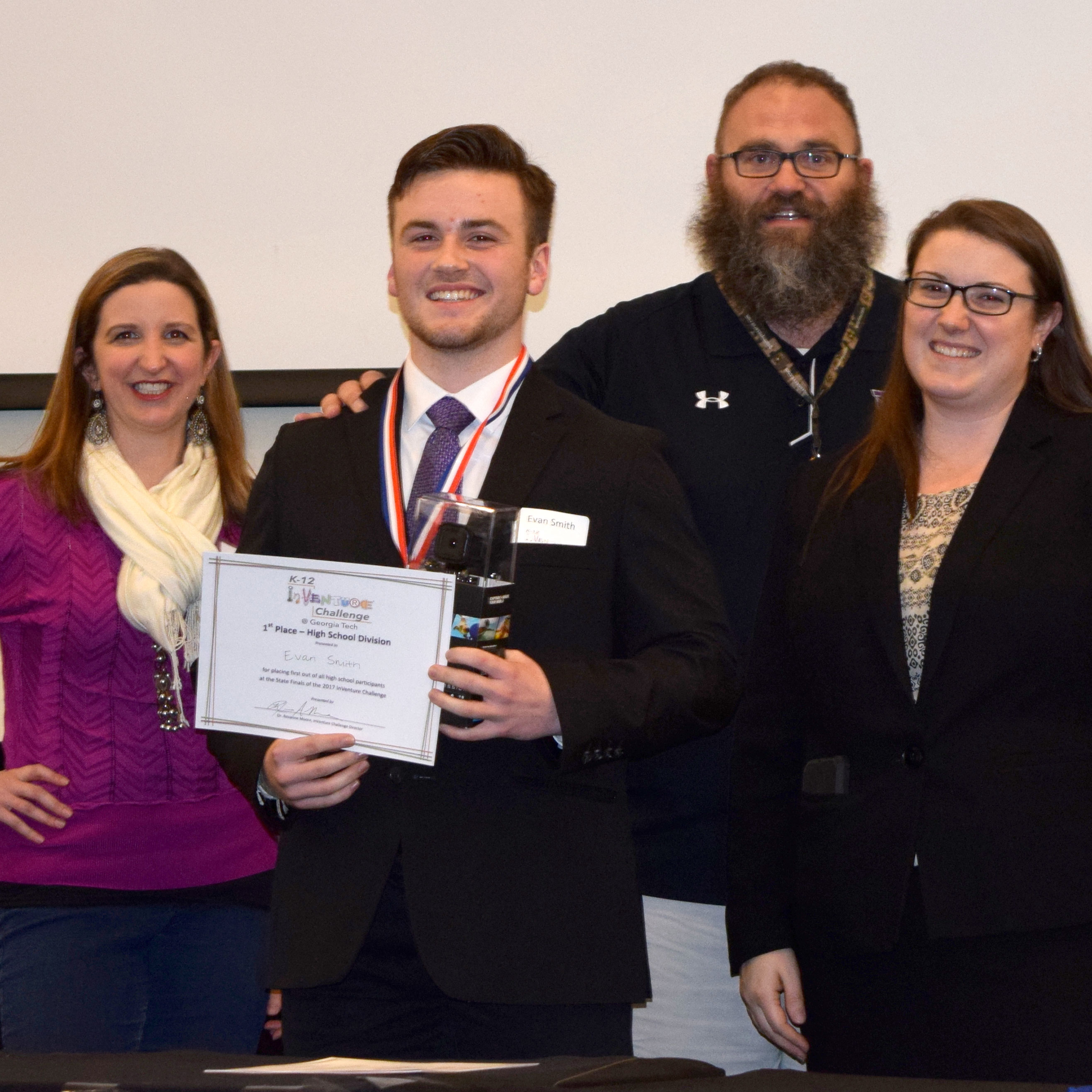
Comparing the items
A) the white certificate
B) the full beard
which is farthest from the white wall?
the white certificate

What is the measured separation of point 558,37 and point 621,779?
227cm

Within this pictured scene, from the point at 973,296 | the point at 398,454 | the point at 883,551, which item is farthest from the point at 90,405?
the point at 973,296

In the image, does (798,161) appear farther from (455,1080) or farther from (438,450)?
(455,1080)

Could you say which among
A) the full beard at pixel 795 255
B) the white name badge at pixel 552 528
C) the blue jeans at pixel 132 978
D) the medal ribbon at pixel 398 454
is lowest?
the blue jeans at pixel 132 978

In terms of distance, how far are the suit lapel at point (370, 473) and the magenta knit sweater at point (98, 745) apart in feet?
2.52

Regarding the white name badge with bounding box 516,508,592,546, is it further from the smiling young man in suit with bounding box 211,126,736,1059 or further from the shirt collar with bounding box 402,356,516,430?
the shirt collar with bounding box 402,356,516,430

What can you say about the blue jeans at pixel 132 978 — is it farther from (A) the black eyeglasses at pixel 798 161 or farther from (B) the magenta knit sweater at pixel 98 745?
(A) the black eyeglasses at pixel 798 161

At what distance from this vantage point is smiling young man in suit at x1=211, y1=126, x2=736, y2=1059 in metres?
1.98

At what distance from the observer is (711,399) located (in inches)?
115

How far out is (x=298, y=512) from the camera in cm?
225

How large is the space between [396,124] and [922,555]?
2.12 meters

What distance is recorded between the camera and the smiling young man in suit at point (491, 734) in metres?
1.98

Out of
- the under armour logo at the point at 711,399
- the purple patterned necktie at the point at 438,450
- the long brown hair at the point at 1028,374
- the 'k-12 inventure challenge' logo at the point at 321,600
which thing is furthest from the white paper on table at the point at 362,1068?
the under armour logo at the point at 711,399

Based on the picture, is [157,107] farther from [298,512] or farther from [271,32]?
[298,512]
